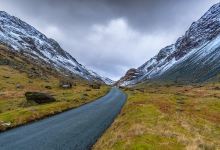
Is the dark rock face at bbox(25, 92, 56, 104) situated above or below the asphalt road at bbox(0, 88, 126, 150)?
above

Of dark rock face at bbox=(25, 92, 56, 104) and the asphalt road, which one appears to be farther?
dark rock face at bbox=(25, 92, 56, 104)

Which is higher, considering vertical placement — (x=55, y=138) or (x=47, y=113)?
(x=47, y=113)

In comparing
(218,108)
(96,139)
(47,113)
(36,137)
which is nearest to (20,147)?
(36,137)

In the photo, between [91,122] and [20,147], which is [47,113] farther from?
[20,147]

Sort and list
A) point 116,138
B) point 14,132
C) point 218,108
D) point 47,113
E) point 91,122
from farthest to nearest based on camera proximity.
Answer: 1. point 218,108
2. point 47,113
3. point 91,122
4. point 14,132
5. point 116,138

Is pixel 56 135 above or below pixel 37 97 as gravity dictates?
below

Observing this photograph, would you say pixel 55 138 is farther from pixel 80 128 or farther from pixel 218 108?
pixel 218 108

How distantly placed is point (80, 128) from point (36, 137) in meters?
8.78

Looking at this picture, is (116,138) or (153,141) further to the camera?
(116,138)

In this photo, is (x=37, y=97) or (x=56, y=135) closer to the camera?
(x=56, y=135)

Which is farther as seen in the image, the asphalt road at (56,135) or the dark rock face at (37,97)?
the dark rock face at (37,97)

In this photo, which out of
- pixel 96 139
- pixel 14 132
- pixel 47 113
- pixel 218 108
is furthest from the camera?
pixel 218 108

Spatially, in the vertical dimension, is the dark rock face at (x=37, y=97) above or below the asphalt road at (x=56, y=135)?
above

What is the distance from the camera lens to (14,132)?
44000 mm
